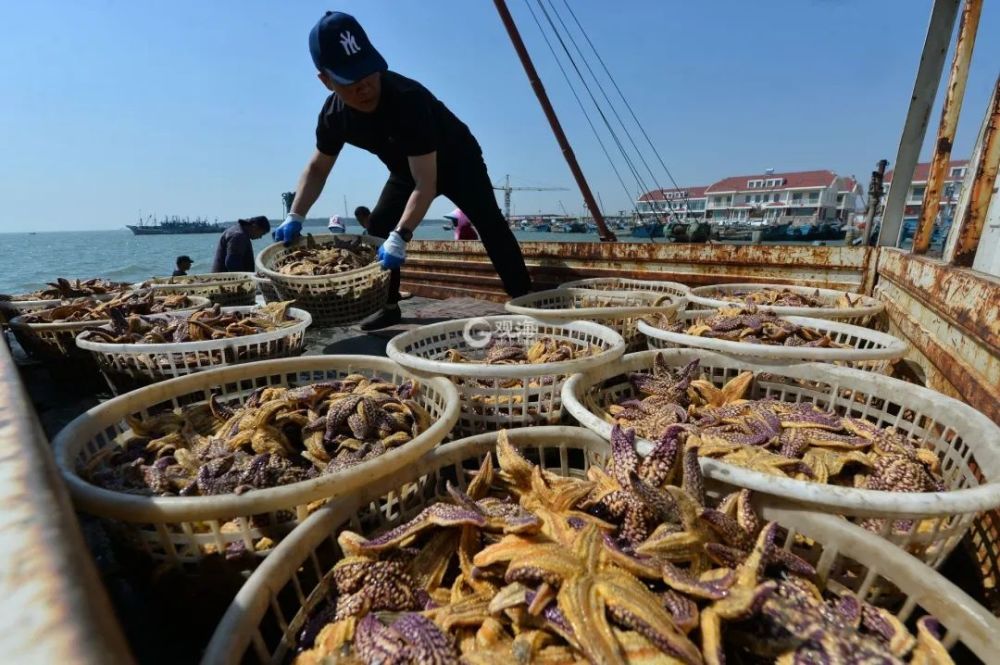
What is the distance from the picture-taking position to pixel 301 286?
5156 millimetres

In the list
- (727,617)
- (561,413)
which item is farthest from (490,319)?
(727,617)

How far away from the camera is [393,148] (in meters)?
5.53

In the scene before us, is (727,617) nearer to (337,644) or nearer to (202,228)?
(337,644)

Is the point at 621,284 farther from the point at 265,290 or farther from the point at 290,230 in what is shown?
the point at 265,290

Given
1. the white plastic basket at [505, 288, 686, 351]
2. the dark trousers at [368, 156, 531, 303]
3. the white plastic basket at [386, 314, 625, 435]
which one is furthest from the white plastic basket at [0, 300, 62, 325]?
the white plastic basket at [505, 288, 686, 351]

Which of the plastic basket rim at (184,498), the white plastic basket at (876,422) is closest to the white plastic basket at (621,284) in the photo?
the white plastic basket at (876,422)

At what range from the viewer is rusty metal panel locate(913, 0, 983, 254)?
333cm

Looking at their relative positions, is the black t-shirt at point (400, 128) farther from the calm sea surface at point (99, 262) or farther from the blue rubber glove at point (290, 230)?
the calm sea surface at point (99, 262)

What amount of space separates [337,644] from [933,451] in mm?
2813

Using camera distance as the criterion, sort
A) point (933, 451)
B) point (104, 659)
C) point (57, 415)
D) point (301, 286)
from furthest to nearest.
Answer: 1. point (301, 286)
2. point (57, 415)
3. point (933, 451)
4. point (104, 659)

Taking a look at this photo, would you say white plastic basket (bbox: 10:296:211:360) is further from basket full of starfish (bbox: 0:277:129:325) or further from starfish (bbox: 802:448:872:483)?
starfish (bbox: 802:448:872:483)

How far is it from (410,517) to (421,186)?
12.4 feet

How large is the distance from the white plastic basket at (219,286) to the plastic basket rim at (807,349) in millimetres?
5518

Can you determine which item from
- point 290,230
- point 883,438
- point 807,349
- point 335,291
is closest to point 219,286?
point 290,230
